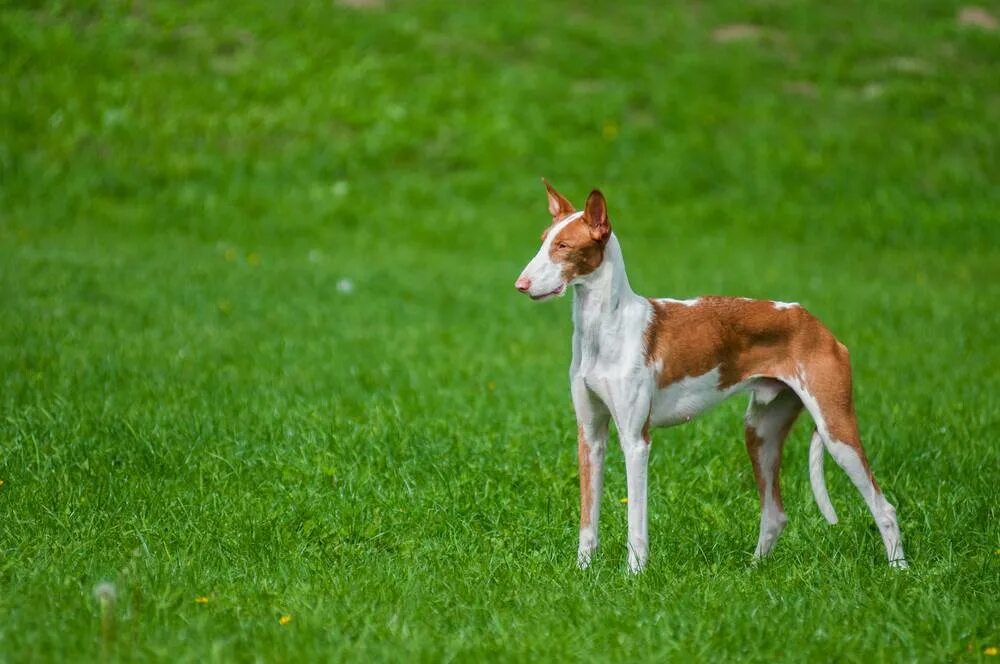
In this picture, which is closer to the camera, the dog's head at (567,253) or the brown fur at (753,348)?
the dog's head at (567,253)

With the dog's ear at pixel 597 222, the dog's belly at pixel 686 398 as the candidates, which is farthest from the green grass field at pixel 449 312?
the dog's ear at pixel 597 222

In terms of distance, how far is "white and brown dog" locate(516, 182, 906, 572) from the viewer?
4906mm

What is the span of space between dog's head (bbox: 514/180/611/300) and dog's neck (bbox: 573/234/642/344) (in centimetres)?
6

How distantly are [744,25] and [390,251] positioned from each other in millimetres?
8649

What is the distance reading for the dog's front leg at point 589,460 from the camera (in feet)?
16.8

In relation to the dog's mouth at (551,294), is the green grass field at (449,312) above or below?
below

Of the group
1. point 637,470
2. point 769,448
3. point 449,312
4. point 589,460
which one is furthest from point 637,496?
point 449,312

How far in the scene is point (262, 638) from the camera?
4105mm

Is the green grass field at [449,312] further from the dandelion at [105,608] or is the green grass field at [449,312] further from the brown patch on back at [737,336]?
the brown patch on back at [737,336]

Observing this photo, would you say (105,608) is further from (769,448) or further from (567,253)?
(769,448)

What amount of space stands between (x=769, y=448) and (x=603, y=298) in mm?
1112

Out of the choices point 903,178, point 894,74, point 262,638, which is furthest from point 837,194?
point 262,638

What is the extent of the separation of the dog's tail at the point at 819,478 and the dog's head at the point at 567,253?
1401mm

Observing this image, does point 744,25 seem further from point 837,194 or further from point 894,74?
point 837,194
